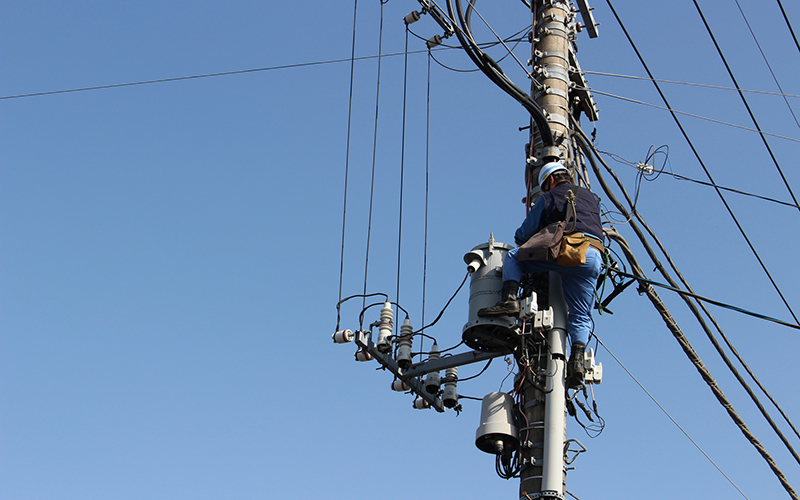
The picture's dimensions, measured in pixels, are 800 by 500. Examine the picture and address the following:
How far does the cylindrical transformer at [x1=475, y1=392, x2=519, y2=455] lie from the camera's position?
5.85m

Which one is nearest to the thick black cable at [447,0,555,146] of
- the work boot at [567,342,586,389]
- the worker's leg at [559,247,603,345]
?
the worker's leg at [559,247,603,345]

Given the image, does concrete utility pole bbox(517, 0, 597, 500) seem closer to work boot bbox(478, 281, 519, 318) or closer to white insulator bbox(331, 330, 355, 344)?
work boot bbox(478, 281, 519, 318)

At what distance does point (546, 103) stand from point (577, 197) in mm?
1183

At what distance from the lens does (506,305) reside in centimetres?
602

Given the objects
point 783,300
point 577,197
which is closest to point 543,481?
point 577,197

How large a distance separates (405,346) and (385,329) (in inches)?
8.0

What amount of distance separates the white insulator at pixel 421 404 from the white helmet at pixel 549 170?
191 centimetres

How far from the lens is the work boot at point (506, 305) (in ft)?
19.7

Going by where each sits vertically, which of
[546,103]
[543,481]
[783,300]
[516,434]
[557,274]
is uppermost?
[546,103]

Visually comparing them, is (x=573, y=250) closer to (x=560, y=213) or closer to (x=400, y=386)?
(x=560, y=213)

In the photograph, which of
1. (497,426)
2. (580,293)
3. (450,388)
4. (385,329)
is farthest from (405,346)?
(580,293)

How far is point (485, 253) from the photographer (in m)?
6.43

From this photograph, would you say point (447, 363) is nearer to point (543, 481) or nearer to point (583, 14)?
point (543, 481)

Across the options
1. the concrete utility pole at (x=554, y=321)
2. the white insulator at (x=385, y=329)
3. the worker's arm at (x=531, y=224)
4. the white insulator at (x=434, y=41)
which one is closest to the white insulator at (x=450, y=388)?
the white insulator at (x=385, y=329)
